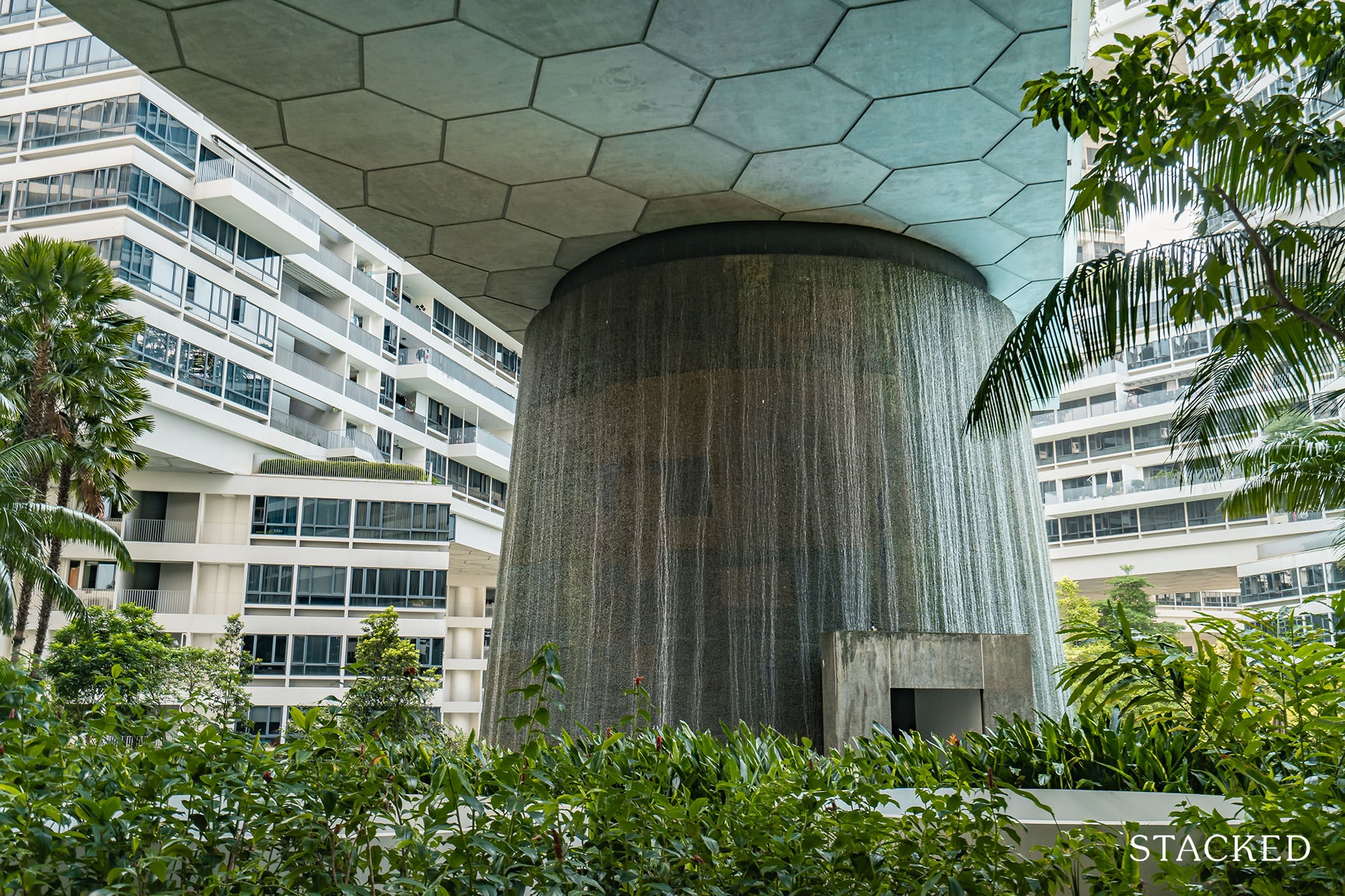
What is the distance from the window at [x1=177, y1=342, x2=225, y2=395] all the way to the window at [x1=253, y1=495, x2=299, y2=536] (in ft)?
13.3

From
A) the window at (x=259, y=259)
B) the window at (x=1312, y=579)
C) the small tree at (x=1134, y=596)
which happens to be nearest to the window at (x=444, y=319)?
the window at (x=259, y=259)

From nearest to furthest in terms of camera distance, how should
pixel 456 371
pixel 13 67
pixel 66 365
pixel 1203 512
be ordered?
pixel 66 365
pixel 13 67
pixel 456 371
pixel 1203 512

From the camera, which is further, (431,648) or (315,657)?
(431,648)

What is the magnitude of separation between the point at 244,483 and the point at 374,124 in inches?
1152

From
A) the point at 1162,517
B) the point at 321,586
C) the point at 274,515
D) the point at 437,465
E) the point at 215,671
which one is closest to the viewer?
the point at 215,671

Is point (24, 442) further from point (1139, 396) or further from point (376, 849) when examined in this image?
point (1139, 396)

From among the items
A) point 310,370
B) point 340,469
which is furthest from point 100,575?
point 310,370

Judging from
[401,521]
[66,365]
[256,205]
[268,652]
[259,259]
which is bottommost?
[268,652]

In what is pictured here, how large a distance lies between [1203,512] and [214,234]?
138 ft

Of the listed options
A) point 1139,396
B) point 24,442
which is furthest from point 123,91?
point 1139,396

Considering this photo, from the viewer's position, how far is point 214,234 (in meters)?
34.4

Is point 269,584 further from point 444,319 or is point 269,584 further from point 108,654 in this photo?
point 444,319

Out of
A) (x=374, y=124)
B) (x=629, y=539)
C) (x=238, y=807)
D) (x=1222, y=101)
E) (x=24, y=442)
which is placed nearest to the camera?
(x=238, y=807)

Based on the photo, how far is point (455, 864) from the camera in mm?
2674
